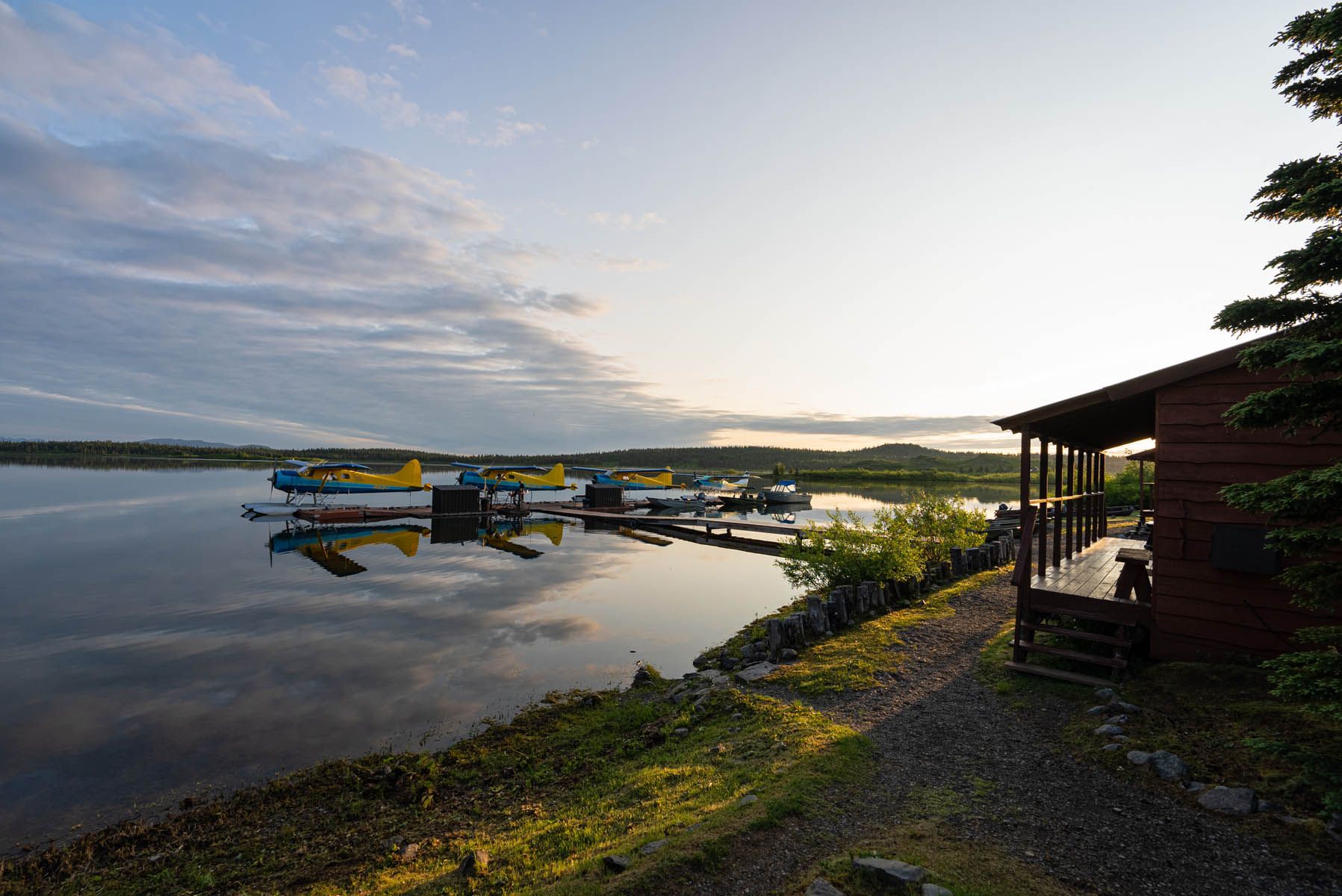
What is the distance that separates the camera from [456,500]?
134 feet

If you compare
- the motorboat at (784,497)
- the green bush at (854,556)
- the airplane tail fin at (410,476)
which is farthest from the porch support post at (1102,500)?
the airplane tail fin at (410,476)

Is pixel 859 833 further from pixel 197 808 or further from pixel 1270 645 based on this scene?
pixel 197 808

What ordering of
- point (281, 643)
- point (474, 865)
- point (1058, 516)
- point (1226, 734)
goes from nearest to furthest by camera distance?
1. point (474, 865)
2. point (1226, 734)
3. point (1058, 516)
4. point (281, 643)

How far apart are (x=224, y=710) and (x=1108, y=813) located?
1132 centimetres

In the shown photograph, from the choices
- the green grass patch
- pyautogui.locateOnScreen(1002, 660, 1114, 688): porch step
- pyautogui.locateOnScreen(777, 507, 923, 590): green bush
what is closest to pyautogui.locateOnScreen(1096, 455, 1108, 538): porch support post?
pyautogui.locateOnScreen(777, 507, 923, 590): green bush

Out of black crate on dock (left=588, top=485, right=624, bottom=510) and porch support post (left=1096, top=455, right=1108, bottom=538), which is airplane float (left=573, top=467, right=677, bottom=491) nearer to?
black crate on dock (left=588, top=485, right=624, bottom=510)

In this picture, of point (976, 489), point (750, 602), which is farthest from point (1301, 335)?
point (976, 489)

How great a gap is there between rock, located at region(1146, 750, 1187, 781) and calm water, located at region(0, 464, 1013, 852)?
723 centimetres

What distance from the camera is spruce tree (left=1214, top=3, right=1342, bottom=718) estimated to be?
4133mm

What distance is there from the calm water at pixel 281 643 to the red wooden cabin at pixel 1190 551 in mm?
6675

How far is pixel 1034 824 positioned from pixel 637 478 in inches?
2219

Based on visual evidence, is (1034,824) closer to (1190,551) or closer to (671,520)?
(1190,551)

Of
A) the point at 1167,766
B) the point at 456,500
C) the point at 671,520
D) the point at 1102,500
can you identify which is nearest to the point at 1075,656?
the point at 1167,766

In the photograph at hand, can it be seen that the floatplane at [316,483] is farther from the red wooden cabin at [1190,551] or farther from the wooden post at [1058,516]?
the red wooden cabin at [1190,551]
